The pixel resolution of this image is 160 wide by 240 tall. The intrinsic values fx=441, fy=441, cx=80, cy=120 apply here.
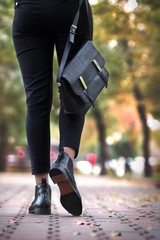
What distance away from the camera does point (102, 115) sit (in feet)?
84.9

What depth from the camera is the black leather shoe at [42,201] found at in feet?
9.87

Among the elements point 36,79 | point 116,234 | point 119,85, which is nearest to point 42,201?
point 36,79

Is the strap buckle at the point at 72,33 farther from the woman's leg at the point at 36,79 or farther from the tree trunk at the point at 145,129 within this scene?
the tree trunk at the point at 145,129

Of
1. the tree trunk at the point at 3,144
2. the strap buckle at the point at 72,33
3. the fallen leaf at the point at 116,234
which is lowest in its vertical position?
the tree trunk at the point at 3,144

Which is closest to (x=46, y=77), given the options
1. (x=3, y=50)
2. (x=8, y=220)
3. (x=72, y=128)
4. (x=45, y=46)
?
(x=45, y=46)

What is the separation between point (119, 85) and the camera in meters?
19.0

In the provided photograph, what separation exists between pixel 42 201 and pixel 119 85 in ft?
53.4

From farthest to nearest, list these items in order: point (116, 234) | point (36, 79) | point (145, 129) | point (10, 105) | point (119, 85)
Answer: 1. point (10, 105)
2. point (145, 129)
3. point (119, 85)
4. point (36, 79)
5. point (116, 234)

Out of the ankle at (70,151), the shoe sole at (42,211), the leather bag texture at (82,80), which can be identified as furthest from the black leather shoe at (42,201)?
the leather bag texture at (82,80)

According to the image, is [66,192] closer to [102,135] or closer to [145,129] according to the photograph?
[145,129]

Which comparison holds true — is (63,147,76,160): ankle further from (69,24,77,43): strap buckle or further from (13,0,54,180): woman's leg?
(69,24,77,43): strap buckle

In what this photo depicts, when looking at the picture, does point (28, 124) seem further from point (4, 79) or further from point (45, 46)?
point (4, 79)

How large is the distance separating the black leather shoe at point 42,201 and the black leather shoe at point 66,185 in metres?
0.19

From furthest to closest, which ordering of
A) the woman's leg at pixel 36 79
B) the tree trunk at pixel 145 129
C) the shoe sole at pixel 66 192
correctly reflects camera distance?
the tree trunk at pixel 145 129, the woman's leg at pixel 36 79, the shoe sole at pixel 66 192
